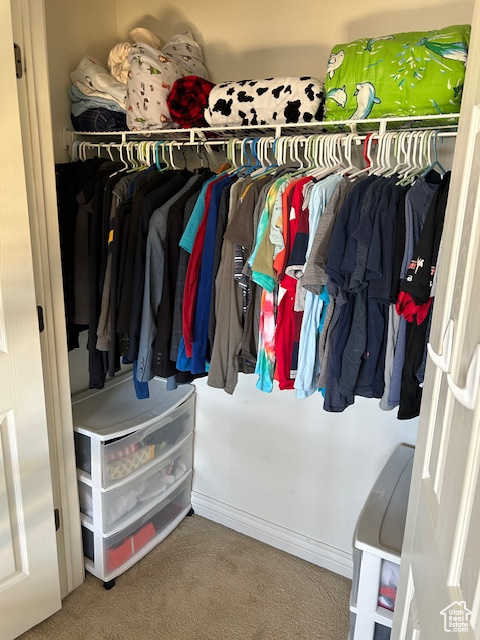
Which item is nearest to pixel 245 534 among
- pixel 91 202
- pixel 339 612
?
pixel 339 612

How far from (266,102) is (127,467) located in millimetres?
1502

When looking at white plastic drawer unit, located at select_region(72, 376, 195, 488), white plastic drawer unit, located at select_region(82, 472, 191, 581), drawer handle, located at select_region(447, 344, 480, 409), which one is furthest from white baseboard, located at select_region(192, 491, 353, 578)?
drawer handle, located at select_region(447, 344, 480, 409)

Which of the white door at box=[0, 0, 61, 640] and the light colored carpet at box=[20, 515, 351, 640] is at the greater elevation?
the white door at box=[0, 0, 61, 640]

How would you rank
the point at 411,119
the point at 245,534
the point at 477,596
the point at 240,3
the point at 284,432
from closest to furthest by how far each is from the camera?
the point at 477,596 < the point at 411,119 < the point at 240,3 < the point at 284,432 < the point at 245,534

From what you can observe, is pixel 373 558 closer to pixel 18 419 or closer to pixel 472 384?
pixel 472 384

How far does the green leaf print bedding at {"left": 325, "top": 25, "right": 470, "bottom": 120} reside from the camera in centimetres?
136

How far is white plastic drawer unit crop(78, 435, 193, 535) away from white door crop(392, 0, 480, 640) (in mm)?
1241

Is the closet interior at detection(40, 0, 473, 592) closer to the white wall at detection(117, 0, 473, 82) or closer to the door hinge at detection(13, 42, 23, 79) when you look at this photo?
the white wall at detection(117, 0, 473, 82)

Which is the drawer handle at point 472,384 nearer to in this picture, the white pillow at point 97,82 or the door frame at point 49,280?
the door frame at point 49,280

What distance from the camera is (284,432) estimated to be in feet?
7.16

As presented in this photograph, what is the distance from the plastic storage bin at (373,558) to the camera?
1449 millimetres

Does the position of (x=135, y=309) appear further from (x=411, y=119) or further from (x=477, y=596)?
(x=477, y=596)

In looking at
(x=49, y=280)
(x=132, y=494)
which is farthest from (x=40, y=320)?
(x=132, y=494)

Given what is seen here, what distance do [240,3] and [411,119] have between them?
3.21 ft
